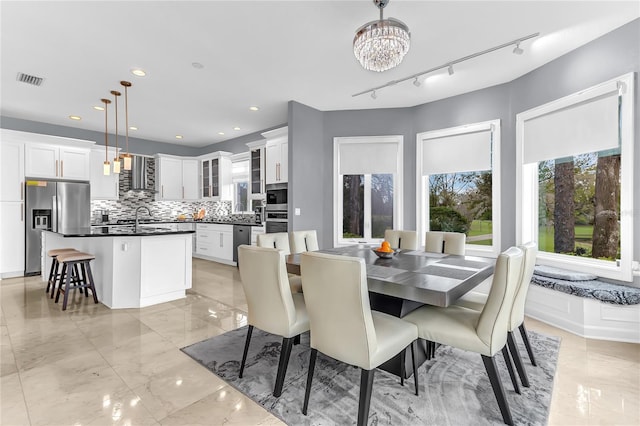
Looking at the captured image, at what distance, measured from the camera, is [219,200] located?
7.11m

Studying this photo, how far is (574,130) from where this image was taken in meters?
3.19

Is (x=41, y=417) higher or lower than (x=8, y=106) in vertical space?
lower

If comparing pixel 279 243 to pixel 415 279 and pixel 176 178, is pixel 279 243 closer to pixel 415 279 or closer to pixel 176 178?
pixel 415 279

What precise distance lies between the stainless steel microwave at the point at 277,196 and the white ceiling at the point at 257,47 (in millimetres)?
1352

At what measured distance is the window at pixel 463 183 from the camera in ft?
13.5

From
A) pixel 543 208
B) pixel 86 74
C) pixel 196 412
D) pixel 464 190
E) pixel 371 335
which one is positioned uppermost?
pixel 86 74

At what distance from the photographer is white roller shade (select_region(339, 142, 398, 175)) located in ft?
16.1

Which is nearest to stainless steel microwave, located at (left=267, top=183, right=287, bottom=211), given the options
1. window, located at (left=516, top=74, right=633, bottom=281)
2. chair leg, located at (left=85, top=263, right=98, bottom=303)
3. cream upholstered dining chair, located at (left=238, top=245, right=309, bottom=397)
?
chair leg, located at (left=85, top=263, right=98, bottom=303)

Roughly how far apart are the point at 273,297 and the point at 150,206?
6.59m

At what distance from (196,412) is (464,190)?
14.0 ft

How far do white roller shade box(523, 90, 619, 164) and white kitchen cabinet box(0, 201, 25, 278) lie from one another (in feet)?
25.8

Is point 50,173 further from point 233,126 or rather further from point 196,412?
point 196,412

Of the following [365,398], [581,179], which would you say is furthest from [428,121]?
[365,398]

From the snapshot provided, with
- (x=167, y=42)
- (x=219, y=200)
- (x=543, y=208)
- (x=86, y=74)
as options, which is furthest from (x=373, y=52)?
(x=219, y=200)
